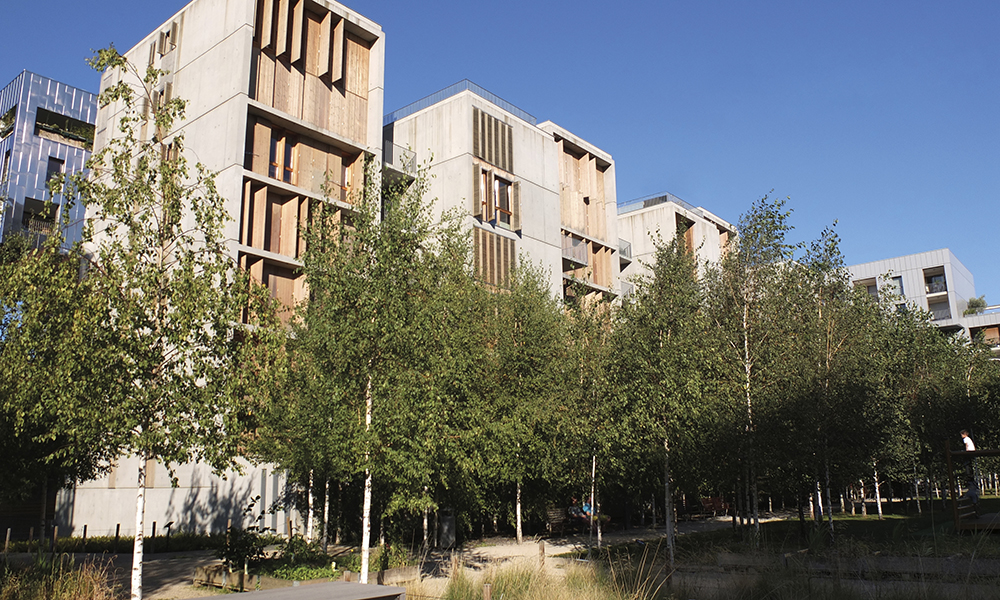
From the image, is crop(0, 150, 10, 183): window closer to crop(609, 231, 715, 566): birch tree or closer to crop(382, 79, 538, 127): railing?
crop(382, 79, 538, 127): railing

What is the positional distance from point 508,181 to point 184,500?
22.8m

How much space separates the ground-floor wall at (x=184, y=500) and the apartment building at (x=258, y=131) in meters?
0.04

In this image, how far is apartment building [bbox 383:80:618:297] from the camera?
1487 inches

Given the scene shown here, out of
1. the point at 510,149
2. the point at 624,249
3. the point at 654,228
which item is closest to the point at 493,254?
the point at 510,149

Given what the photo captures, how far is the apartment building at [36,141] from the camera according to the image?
43.1 meters

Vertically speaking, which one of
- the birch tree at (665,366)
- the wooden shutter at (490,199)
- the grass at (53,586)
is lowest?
the grass at (53,586)

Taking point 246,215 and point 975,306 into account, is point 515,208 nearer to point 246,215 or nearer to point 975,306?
point 246,215

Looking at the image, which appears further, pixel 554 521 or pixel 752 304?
pixel 554 521

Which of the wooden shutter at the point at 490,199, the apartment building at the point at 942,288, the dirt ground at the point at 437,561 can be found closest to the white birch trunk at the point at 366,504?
the dirt ground at the point at 437,561

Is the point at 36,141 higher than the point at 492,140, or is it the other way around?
the point at 36,141

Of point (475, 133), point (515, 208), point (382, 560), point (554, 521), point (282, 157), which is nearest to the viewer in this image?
point (382, 560)

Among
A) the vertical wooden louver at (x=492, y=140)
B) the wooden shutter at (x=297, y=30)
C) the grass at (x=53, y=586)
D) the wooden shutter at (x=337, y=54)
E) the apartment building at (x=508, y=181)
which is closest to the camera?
the grass at (x=53, y=586)

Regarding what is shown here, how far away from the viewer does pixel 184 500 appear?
2594 cm

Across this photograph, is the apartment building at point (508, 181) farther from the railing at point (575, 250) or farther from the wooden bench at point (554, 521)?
the wooden bench at point (554, 521)
